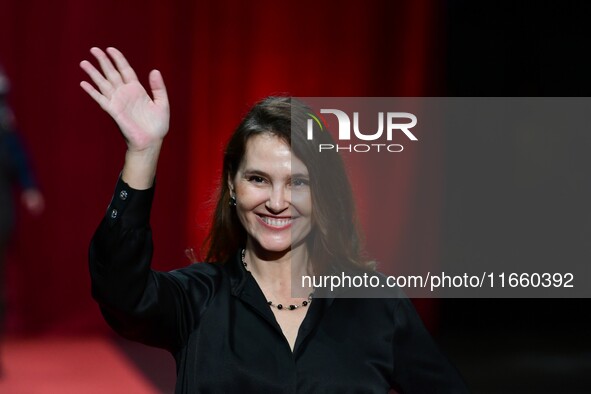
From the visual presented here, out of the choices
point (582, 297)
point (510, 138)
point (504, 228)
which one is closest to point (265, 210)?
point (504, 228)

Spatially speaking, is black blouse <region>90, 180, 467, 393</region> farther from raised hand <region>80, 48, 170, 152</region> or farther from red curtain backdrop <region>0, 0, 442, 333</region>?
red curtain backdrop <region>0, 0, 442, 333</region>

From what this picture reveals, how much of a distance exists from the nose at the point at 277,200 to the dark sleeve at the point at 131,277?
0.23 m

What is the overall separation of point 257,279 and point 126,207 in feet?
1.10

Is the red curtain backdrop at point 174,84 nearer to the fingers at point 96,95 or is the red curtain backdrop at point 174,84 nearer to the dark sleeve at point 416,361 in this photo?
the dark sleeve at point 416,361

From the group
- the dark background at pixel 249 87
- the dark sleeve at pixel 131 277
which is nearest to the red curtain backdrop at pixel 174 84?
the dark background at pixel 249 87

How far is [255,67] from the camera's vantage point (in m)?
5.44

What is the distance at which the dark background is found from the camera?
5320 millimetres

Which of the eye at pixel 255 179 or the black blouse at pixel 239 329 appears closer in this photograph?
the black blouse at pixel 239 329

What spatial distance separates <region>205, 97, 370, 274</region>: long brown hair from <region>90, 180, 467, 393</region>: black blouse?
8 centimetres

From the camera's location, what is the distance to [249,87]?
17.8ft

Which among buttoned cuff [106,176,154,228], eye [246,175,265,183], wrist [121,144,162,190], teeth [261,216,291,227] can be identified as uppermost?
eye [246,175,265,183]

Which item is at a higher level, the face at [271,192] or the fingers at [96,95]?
the fingers at [96,95]

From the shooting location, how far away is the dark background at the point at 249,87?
5.32 m

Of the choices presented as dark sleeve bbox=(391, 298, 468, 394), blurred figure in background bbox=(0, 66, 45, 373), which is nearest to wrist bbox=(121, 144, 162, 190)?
dark sleeve bbox=(391, 298, 468, 394)
